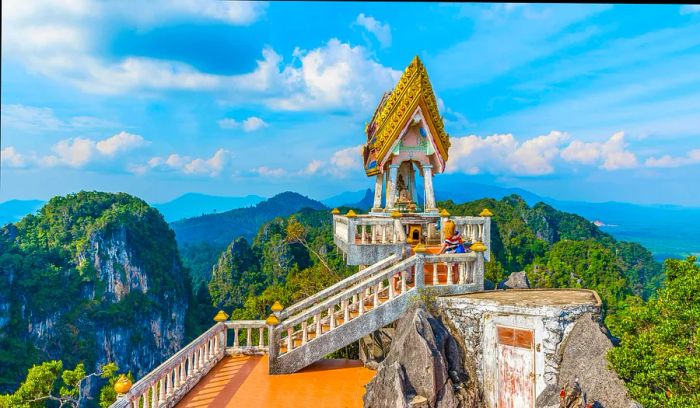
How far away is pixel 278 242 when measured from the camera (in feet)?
182

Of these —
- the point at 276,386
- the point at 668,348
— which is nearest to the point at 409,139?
the point at 276,386

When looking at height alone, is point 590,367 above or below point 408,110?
below

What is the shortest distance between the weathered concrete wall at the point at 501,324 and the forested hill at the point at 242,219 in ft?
446

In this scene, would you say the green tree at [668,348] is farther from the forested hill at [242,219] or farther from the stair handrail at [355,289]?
the forested hill at [242,219]

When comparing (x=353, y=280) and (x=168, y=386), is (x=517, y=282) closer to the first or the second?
(x=353, y=280)

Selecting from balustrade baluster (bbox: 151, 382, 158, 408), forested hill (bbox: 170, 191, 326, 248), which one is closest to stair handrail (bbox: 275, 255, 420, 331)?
balustrade baluster (bbox: 151, 382, 158, 408)

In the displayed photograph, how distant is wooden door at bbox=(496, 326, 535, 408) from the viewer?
7.05m

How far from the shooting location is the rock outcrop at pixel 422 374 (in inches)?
278

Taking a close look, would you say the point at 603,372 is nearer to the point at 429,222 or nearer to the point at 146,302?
the point at 429,222

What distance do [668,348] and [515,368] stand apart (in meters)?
2.26

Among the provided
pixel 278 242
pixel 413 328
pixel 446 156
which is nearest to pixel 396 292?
pixel 413 328

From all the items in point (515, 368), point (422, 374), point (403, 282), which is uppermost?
point (403, 282)

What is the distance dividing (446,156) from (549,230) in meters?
50.8

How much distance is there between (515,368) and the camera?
285 inches
